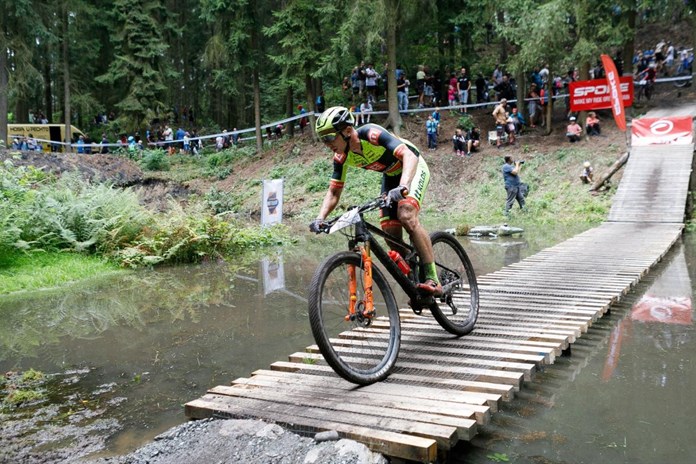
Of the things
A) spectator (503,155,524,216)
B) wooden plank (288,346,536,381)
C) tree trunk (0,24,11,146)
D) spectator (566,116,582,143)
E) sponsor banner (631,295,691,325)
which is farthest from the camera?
tree trunk (0,24,11,146)

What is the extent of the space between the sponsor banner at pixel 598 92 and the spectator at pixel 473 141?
4.31 m

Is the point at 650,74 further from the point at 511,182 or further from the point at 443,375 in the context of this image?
the point at 443,375

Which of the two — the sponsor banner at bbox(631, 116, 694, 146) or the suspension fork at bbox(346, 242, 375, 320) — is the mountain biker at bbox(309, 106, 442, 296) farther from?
the sponsor banner at bbox(631, 116, 694, 146)

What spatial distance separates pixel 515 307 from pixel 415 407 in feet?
10.9

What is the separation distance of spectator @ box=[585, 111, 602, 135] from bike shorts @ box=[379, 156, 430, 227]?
20968mm

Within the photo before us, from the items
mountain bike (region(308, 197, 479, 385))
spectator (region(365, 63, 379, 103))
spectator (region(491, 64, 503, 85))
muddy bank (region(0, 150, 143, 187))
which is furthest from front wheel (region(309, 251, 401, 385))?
spectator (region(491, 64, 503, 85))

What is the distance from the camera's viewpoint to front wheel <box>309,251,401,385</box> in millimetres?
4090

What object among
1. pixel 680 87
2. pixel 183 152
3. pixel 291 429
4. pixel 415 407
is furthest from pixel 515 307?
pixel 183 152

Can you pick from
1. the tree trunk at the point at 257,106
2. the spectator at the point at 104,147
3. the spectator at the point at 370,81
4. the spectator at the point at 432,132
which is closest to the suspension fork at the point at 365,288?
the spectator at the point at 432,132

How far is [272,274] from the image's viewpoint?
11.0m

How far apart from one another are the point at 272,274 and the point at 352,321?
6476 mm

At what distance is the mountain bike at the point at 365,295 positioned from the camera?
422 centimetres

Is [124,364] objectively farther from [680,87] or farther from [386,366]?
[680,87]

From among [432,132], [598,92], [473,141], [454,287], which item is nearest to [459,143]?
[473,141]
